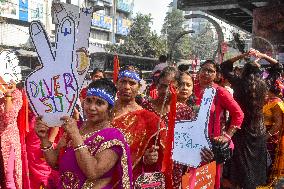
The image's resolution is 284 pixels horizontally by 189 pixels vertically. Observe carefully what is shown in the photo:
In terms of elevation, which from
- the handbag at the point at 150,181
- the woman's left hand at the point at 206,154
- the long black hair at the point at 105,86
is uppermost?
the long black hair at the point at 105,86

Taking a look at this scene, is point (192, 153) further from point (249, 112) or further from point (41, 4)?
point (41, 4)

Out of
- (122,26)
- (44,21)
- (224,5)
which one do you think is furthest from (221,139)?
(122,26)

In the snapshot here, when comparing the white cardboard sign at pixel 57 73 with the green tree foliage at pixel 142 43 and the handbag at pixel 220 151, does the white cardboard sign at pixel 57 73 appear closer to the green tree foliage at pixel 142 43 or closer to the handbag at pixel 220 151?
the handbag at pixel 220 151

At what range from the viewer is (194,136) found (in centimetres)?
274

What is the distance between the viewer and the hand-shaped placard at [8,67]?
3436 millimetres

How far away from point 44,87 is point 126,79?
1193mm

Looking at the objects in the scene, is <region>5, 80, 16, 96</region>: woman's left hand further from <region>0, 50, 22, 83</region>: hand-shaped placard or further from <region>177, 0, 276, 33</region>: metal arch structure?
<region>177, 0, 276, 33</region>: metal arch structure

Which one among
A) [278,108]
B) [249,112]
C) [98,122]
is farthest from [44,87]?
[278,108]

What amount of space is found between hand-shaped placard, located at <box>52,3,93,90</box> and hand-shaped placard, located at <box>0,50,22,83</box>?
4.71ft

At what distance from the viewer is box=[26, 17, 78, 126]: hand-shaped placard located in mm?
2150

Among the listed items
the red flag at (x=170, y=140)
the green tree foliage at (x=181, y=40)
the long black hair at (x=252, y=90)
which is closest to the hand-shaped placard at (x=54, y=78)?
the red flag at (x=170, y=140)

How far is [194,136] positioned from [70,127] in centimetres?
92

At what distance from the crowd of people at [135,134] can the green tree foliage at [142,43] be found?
34.3m

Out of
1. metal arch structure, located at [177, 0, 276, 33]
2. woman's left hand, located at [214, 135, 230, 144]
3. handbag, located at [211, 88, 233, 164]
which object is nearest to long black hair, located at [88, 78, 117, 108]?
handbag, located at [211, 88, 233, 164]
